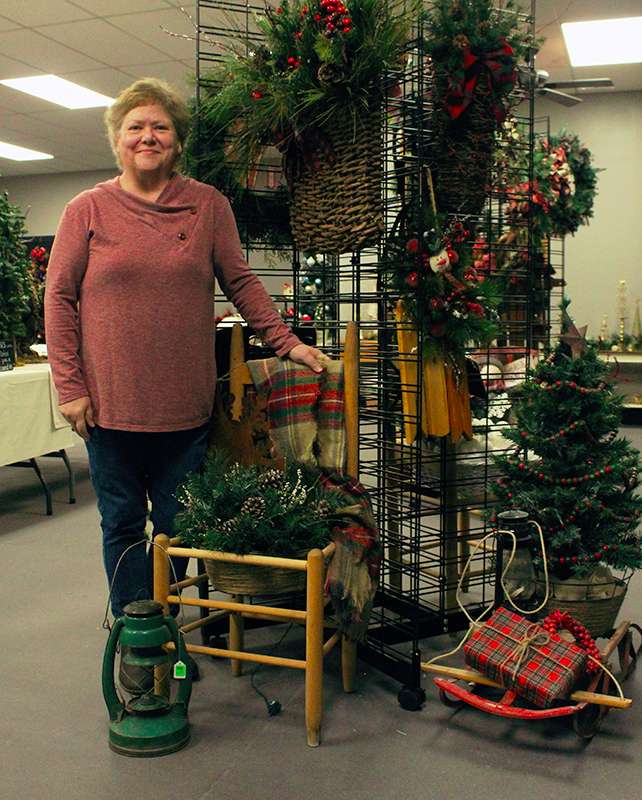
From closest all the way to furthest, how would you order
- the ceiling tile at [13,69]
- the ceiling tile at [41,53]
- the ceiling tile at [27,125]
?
1. the ceiling tile at [41,53]
2. the ceiling tile at [13,69]
3. the ceiling tile at [27,125]

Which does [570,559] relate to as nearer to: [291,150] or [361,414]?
[361,414]

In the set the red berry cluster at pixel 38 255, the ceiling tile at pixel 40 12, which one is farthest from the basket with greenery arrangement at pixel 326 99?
the ceiling tile at pixel 40 12

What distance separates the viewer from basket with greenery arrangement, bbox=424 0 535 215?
2.24 m

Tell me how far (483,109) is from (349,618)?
1372mm

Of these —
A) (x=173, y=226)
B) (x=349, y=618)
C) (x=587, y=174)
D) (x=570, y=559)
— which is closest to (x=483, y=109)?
(x=173, y=226)

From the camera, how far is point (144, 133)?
2186mm

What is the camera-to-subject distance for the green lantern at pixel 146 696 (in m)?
1.92

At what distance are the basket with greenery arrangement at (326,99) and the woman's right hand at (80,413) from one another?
722 millimetres

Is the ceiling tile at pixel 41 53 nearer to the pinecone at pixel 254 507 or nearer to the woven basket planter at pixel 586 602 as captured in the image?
the pinecone at pixel 254 507

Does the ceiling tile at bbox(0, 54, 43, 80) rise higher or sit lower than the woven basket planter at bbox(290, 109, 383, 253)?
higher

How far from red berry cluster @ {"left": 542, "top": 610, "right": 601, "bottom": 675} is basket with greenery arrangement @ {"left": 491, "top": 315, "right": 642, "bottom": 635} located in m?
0.13

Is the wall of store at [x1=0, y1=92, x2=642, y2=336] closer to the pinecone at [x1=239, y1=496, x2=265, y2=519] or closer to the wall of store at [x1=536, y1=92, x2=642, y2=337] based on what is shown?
the wall of store at [x1=536, y1=92, x2=642, y2=337]

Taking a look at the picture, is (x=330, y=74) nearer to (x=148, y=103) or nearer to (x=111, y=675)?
(x=148, y=103)

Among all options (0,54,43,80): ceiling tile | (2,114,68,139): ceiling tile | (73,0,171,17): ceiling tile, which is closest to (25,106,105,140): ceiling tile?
(2,114,68,139): ceiling tile
